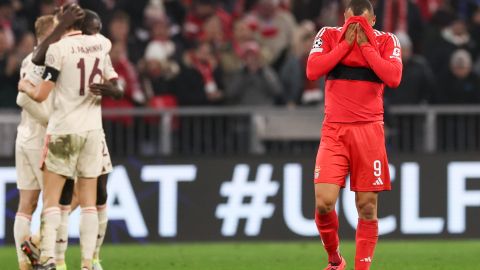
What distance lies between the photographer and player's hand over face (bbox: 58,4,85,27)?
11.9m

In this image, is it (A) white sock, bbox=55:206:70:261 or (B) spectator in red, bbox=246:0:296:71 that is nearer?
(A) white sock, bbox=55:206:70:261

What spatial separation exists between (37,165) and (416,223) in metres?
5.96

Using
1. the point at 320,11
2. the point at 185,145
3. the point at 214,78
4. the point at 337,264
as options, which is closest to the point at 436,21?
the point at 320,11

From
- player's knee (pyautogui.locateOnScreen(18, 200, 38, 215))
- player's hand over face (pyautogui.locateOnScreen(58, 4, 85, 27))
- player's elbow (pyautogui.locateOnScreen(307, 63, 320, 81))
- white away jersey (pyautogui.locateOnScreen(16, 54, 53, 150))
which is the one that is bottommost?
player's knee (pyautogui.locateOnScreen(18, 200, 38, 215))

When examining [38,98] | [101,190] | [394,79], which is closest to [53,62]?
[38,98]

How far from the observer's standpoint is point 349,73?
38.5 ft

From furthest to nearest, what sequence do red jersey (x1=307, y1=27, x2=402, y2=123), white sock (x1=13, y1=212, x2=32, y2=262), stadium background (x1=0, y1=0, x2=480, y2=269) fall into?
stadium background (x1=0, y1=0, x2=480, y2=269) < white sock (x1=13, y1=212, x2=32, y2=262) < red jersey (x1=307, y1=27, x2=402, y2=123)

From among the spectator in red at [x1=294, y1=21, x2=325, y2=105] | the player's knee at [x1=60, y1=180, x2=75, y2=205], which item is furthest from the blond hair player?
the spectator in red at [x1=294, y1=21, x2=325, y2=105]

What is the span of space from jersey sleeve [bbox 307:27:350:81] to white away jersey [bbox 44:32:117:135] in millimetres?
1933

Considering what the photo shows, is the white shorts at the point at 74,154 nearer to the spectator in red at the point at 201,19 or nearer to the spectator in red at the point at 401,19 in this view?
the spectator in red at the point at 201,19

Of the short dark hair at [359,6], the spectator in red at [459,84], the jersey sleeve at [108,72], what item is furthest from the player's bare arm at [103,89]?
the spectator in red at [459,84]

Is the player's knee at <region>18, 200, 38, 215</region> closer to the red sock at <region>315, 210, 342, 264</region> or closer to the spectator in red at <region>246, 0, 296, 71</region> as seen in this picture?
the red sock at <region>315, 210, 342, 264</region>

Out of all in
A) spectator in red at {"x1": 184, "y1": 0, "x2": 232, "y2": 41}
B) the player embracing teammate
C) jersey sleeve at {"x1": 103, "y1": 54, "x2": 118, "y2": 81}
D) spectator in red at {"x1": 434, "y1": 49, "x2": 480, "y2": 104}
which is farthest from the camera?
spectator in red at {"x1": 184, "y1": 0, "x2": 232, "y2": 41}

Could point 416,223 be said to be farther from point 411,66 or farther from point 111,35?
point 111,35
